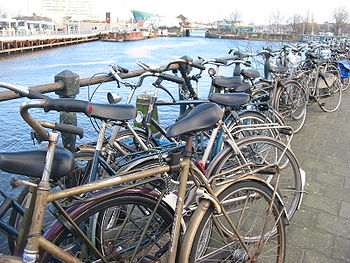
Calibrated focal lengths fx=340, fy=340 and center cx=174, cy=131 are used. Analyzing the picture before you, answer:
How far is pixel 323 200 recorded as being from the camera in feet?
11.2

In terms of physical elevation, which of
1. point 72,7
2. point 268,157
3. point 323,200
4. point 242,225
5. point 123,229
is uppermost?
point 72,7

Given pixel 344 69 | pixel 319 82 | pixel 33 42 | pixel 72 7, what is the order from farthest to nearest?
pixel 72 7, pixel 33 42, pixel 344 69, pixel 319 82

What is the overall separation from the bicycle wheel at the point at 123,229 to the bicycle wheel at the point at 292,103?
332 cm

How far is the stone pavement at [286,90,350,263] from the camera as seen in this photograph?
265 centimetres

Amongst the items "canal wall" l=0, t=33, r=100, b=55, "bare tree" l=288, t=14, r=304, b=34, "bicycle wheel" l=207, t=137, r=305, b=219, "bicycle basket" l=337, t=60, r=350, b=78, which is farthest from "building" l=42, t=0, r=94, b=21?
"bicycle wheel" l=207, t=137, r=305, b=219

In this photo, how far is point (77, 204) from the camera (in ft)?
5.52

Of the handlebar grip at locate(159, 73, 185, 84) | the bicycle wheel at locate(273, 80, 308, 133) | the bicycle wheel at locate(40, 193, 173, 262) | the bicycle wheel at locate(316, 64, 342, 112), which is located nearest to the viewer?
the bicycle wheel at locate(40, 193, 173, 262)

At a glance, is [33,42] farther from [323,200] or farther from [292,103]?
[323,200]

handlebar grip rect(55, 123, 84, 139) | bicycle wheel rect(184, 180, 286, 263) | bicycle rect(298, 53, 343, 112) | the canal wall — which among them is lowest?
bicycle wheel rect(184, 180, 286, 263)

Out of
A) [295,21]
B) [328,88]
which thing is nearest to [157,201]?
[328,88]

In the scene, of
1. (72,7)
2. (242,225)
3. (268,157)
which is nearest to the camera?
(242,225)

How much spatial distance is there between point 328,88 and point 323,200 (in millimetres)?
4331

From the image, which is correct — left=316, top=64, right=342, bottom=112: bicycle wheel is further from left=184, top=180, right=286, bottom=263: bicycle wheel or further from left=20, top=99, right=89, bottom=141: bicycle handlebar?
left=20, top=99, right=89, bottom=141: bicycle handlebar

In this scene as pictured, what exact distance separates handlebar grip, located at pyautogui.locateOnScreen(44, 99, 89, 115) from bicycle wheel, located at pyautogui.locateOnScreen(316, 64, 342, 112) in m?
6.29
